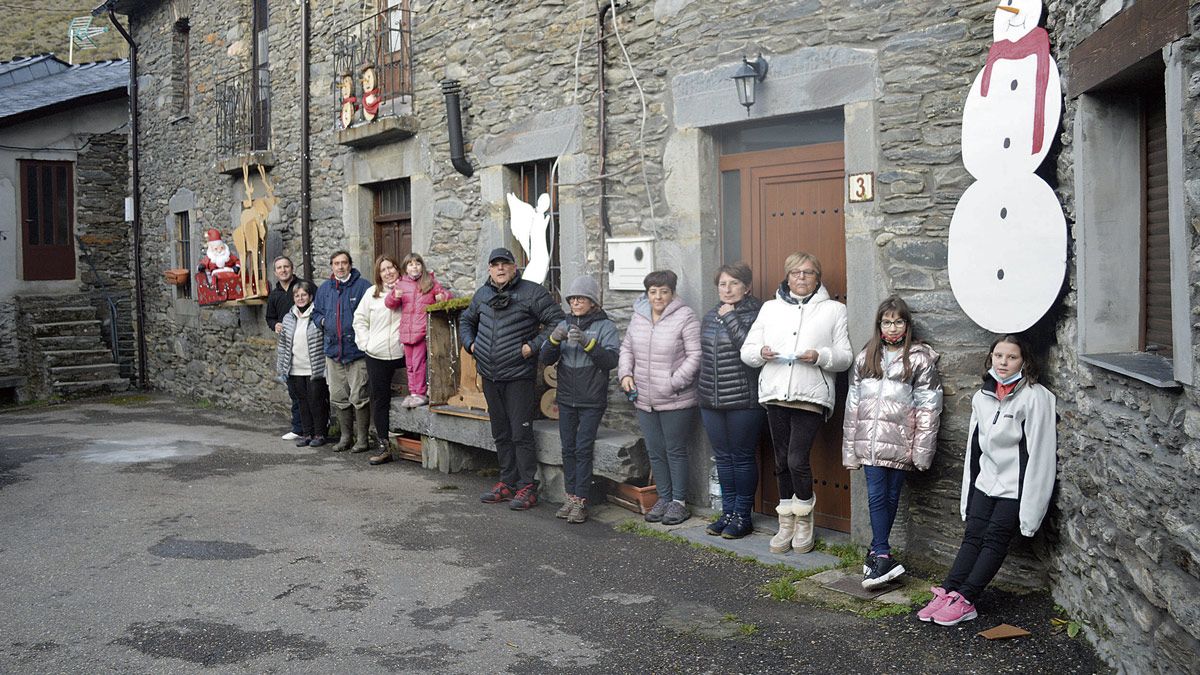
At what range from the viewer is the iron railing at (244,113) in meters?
12.3

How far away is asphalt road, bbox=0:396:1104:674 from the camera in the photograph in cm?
454

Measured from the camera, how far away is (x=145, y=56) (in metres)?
15.3

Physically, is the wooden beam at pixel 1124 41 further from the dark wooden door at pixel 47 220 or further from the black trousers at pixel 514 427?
the dark wooden door at pixel 47 220

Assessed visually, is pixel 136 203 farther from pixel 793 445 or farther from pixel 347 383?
pixel 793 445

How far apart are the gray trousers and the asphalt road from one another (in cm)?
117

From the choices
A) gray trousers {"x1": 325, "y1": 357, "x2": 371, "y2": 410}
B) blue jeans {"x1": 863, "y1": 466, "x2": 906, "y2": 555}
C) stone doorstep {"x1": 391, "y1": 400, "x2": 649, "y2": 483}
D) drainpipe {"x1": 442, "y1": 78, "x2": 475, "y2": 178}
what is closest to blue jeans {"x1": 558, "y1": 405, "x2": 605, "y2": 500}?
stone doorstep {"x1": 391, "y1": 400, "x2": 649, "y2": 483}

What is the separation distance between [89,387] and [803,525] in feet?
40.1

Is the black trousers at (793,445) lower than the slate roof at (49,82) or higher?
lower

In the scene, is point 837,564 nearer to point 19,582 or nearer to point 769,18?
point 769,18

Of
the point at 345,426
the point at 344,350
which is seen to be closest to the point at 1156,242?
the point at 344,350

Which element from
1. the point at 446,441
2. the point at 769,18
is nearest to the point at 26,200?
the point at 446,441

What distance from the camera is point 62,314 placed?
620 inches

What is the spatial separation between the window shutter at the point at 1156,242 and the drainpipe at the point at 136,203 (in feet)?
47.0

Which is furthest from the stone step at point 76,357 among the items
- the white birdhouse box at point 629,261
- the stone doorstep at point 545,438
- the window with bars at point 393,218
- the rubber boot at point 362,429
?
the white birdhouse box at point 629,261
